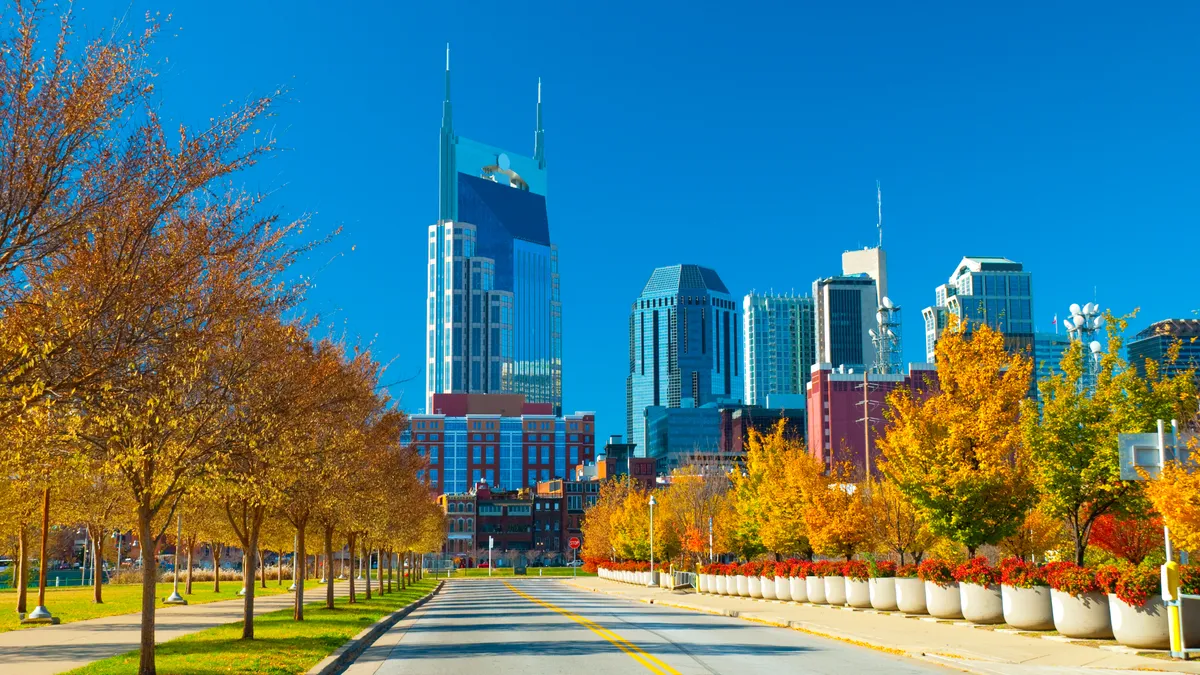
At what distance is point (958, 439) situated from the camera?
29172 mm

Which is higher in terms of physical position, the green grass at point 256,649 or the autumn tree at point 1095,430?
the autumn tree at point 1095,430

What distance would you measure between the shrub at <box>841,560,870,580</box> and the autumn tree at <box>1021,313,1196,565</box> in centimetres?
999

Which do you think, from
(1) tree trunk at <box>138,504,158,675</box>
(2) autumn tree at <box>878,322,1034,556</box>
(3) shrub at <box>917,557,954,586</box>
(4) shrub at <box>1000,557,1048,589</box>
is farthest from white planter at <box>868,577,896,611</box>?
(1) tree trunk at <box>138,504,158,675</box>

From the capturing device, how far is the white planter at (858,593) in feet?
120

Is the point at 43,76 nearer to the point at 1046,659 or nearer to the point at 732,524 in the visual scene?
the point at 1046,659

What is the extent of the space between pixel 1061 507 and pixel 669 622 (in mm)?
12502

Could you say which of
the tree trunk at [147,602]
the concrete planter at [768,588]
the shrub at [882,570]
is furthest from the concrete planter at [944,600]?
the tree trunk at [147,602]

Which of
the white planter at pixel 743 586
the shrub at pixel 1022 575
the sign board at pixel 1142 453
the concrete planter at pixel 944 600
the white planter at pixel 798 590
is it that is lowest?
the white planter at pixel 743 586

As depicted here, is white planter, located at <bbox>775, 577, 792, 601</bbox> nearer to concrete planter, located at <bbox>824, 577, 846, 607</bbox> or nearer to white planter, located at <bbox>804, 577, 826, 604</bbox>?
white planter, located at <bbox>804, 577, 826, 604</bbox>

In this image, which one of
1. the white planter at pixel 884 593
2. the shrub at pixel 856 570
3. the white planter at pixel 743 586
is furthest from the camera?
the white planter at pixel 743 586

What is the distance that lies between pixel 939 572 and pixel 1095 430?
5.74 metres

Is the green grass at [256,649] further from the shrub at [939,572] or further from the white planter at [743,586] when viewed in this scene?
the white planter at [743,586]

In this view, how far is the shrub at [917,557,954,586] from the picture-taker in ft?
95.4

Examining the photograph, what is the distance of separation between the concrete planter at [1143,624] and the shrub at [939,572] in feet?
28.2
